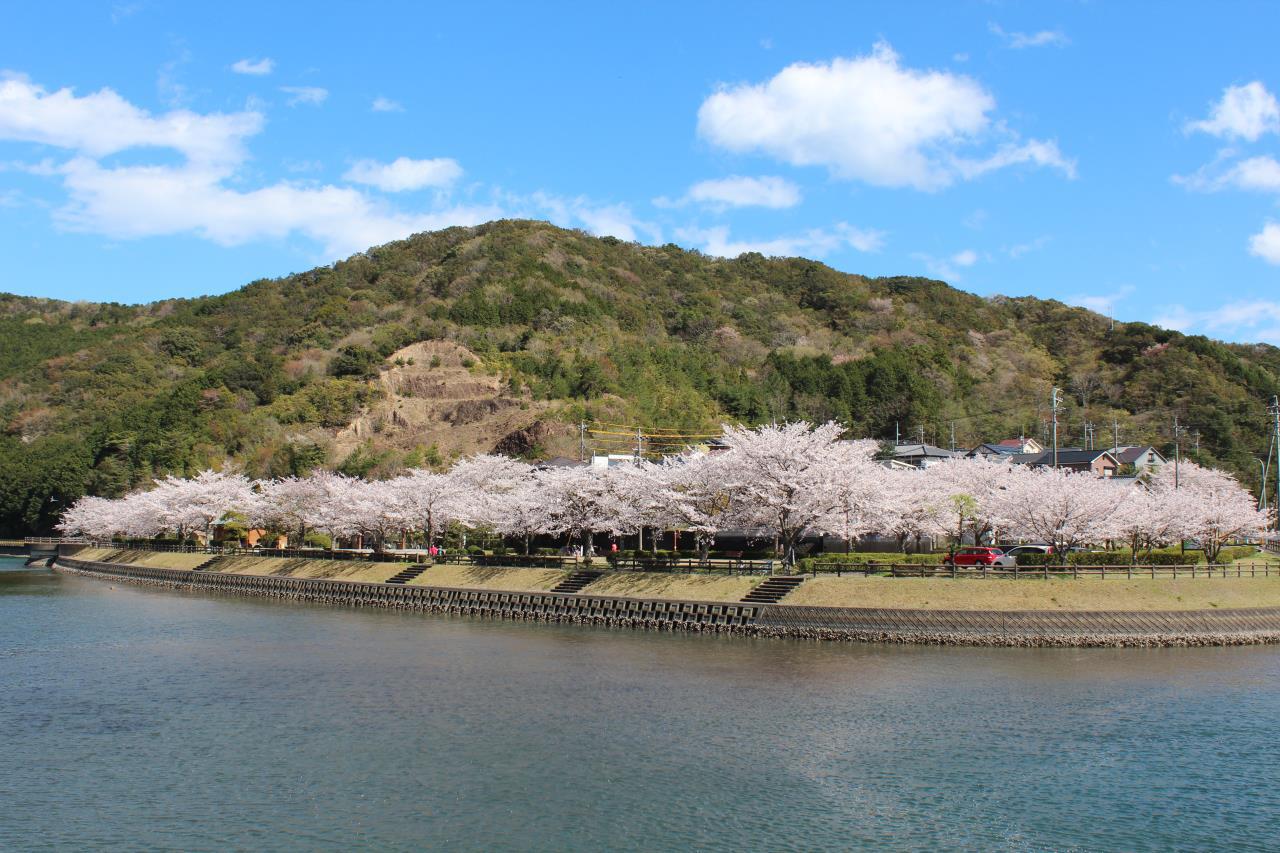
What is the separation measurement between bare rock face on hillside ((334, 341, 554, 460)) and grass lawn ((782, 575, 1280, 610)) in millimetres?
68740

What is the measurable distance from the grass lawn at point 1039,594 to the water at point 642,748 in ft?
8.82

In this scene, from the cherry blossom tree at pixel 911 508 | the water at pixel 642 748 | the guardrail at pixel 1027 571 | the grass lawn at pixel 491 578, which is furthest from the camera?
the grass lawn at pixel 491 578

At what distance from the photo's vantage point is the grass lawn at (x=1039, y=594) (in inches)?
1491

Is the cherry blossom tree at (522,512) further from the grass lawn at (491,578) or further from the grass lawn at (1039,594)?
the grass lawn at (1039,594)

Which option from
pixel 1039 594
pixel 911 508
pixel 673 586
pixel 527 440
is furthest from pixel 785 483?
pixel 527 440

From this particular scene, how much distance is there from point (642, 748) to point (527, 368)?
362 ft

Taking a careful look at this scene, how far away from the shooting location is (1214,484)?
65000mm

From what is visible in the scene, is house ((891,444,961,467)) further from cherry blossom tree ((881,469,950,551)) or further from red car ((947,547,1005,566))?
red car ((947,547,1005,566))

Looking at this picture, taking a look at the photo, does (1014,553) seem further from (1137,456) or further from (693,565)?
(1137,456)

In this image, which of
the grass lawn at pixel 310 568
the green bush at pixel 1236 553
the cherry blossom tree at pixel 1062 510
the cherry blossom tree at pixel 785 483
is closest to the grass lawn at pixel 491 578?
the grass lawn at pixel 310 568

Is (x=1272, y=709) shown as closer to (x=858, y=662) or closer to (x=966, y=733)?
(x=966, y=733)

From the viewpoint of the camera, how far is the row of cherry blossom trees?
45.1 meters

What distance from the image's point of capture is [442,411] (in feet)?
Answer: 402

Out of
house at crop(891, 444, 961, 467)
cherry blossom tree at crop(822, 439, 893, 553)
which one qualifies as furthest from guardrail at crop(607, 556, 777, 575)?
house at crop(891, 444, 961, 467)
